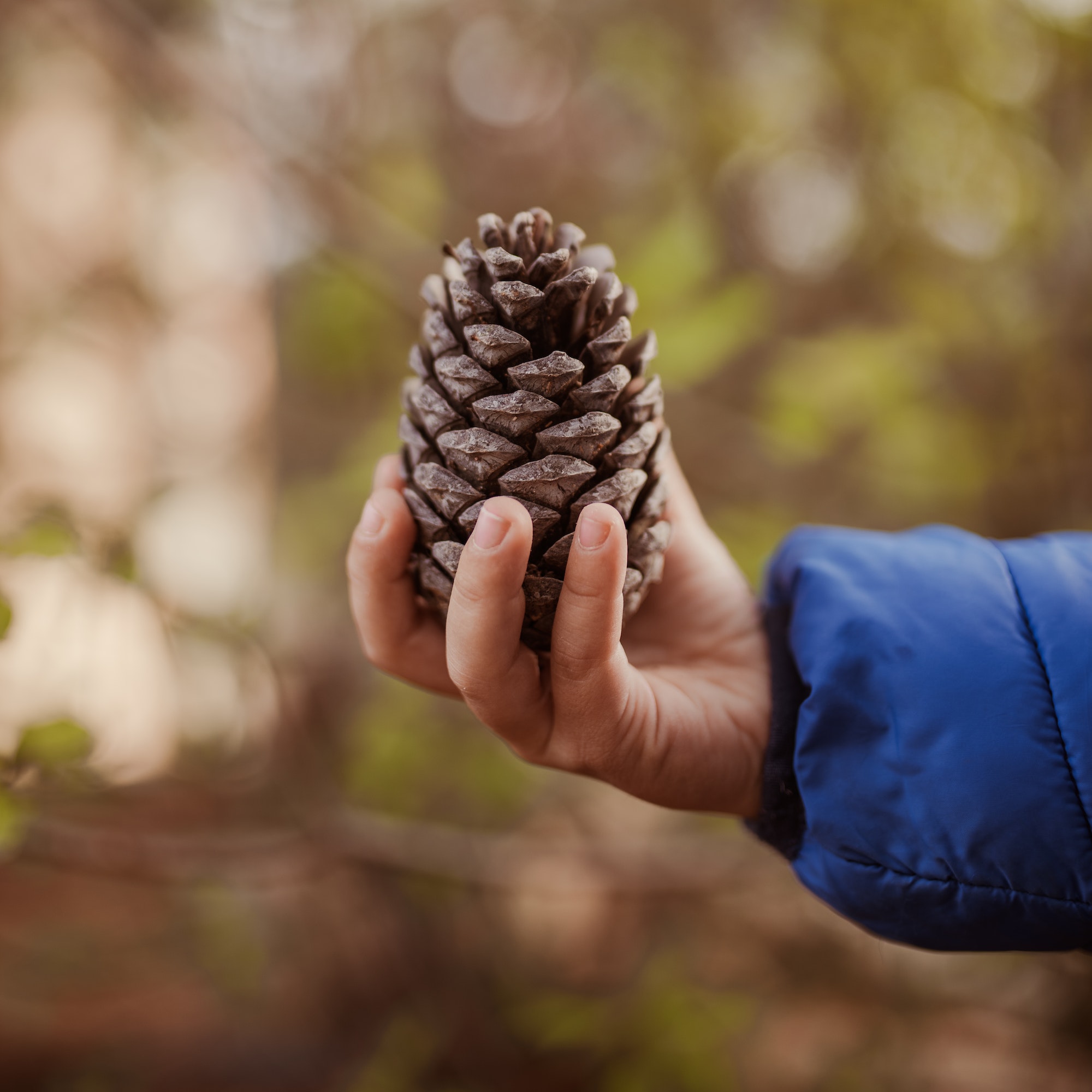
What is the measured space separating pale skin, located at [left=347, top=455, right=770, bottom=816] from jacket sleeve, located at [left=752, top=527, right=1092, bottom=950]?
0.22ft

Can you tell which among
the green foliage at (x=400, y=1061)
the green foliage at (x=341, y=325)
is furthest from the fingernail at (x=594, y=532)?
the green foliage at (x=400, y=1061)

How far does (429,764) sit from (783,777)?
1166 millimetres

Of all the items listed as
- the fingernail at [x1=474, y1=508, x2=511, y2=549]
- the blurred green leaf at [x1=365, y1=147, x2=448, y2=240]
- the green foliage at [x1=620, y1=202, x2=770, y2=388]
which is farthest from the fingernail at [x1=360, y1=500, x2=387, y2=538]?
the blurred green leaf at [x1=365, y1=147, x2=448, y2=240]

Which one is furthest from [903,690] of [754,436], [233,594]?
[233,594]

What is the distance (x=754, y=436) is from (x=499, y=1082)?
1.46 m

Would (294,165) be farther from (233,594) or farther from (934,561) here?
(934,561)

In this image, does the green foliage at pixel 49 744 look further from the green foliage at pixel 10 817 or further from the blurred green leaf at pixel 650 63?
the blurred green leaf at pixel 650 63

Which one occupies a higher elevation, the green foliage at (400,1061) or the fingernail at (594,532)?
the fingernail at (594,532)

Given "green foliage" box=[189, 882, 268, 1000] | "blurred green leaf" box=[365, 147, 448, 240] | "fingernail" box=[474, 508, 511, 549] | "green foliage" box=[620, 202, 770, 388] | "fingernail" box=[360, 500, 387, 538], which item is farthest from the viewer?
"green foliage" box=[189, 882, 268, 1000]

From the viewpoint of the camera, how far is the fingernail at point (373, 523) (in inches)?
26.5

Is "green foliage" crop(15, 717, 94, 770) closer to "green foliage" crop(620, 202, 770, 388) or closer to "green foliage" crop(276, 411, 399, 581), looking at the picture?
"green foliage" crop(276, 411, 399, 581)

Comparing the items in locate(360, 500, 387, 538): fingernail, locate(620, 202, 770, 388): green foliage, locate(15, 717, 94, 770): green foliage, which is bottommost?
locate(15, 717, 94, 770): green foliage

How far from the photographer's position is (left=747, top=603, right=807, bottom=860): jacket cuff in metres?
0.75

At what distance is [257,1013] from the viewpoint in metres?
1.93
